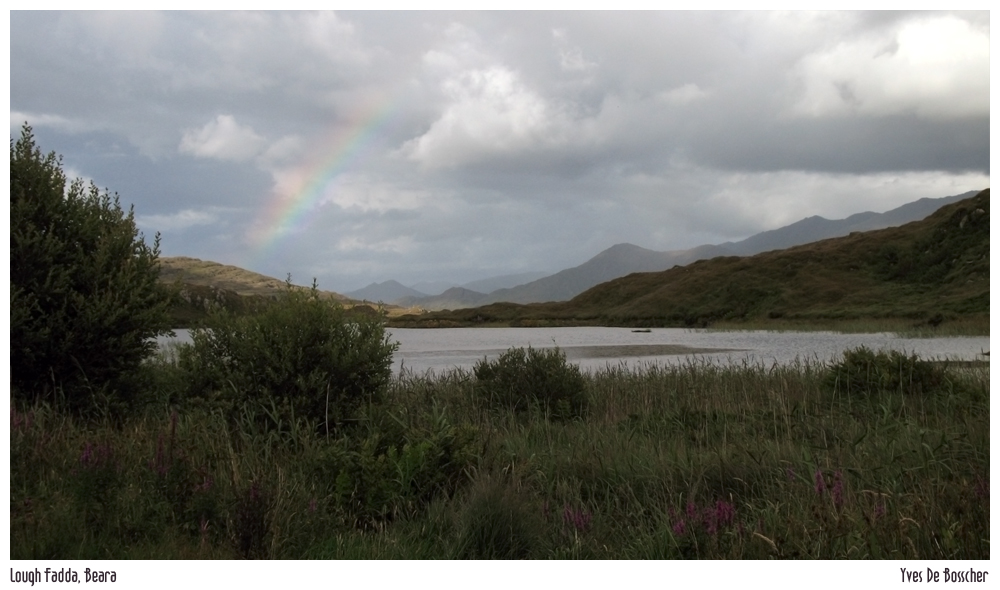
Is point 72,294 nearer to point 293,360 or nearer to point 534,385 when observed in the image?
A: point 293,360

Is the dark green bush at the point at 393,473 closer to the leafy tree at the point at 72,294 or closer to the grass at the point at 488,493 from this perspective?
the grass at the point at 488,493

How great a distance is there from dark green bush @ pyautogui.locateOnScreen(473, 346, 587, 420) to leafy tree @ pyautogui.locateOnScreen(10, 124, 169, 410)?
17.0 ft

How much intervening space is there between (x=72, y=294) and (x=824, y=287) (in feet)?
258

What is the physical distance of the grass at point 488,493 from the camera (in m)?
4.54

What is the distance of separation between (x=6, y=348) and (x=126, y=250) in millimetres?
4280

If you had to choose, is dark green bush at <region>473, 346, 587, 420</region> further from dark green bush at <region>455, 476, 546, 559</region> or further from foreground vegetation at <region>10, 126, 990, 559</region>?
dark green bush at <region>455, 476, 546, 559</region>

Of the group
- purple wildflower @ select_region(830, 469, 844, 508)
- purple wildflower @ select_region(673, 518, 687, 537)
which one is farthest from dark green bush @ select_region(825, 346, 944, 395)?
purple wildflower @ select_region(673, 518, 687, 537)

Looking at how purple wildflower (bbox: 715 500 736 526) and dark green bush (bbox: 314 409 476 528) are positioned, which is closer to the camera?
purple wildflower (bbox: 715 500 736 526)

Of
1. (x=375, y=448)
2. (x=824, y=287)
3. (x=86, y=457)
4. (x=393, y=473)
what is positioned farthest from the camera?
(x=824, y=287)

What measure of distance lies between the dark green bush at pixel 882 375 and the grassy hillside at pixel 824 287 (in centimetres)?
3980

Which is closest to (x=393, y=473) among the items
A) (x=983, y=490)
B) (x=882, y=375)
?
(x=983, y=490)

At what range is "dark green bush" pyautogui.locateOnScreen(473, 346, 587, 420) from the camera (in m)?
11.0

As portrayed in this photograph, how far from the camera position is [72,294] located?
903 cm

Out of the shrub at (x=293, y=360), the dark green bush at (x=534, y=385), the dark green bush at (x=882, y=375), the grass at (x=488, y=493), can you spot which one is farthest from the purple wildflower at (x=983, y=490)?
the dark green bush at (x=882, y=375)
